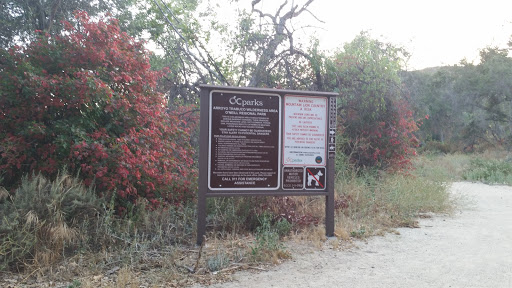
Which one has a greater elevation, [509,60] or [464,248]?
[509,60]

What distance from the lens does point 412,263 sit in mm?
5262

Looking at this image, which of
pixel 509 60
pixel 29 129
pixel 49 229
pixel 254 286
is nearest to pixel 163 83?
pixel 29 129

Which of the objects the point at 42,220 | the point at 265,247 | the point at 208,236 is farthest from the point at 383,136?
the point at 42,220

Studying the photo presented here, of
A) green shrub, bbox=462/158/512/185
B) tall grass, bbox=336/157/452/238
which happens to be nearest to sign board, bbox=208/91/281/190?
tall grass, bbox=336/157/452/238

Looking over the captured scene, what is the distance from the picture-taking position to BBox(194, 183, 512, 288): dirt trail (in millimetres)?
4539

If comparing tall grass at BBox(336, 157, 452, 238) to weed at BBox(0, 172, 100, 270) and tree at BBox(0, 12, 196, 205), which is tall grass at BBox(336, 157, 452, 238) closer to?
tree at BBox(0, 12, 196, 205)

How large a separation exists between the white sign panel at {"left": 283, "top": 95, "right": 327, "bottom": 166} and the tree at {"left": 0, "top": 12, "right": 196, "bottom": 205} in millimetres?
1892

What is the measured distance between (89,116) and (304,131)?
10.4 ft

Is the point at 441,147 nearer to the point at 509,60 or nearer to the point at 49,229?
the point at 509,60

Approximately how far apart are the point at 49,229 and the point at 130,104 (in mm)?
2216

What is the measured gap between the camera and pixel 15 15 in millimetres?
Answer: 9242

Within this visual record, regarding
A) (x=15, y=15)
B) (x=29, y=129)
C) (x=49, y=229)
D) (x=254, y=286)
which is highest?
(x=15, y=15)

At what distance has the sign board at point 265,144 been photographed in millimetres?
5766

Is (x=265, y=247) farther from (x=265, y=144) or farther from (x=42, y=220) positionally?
(x=42, y=220)
